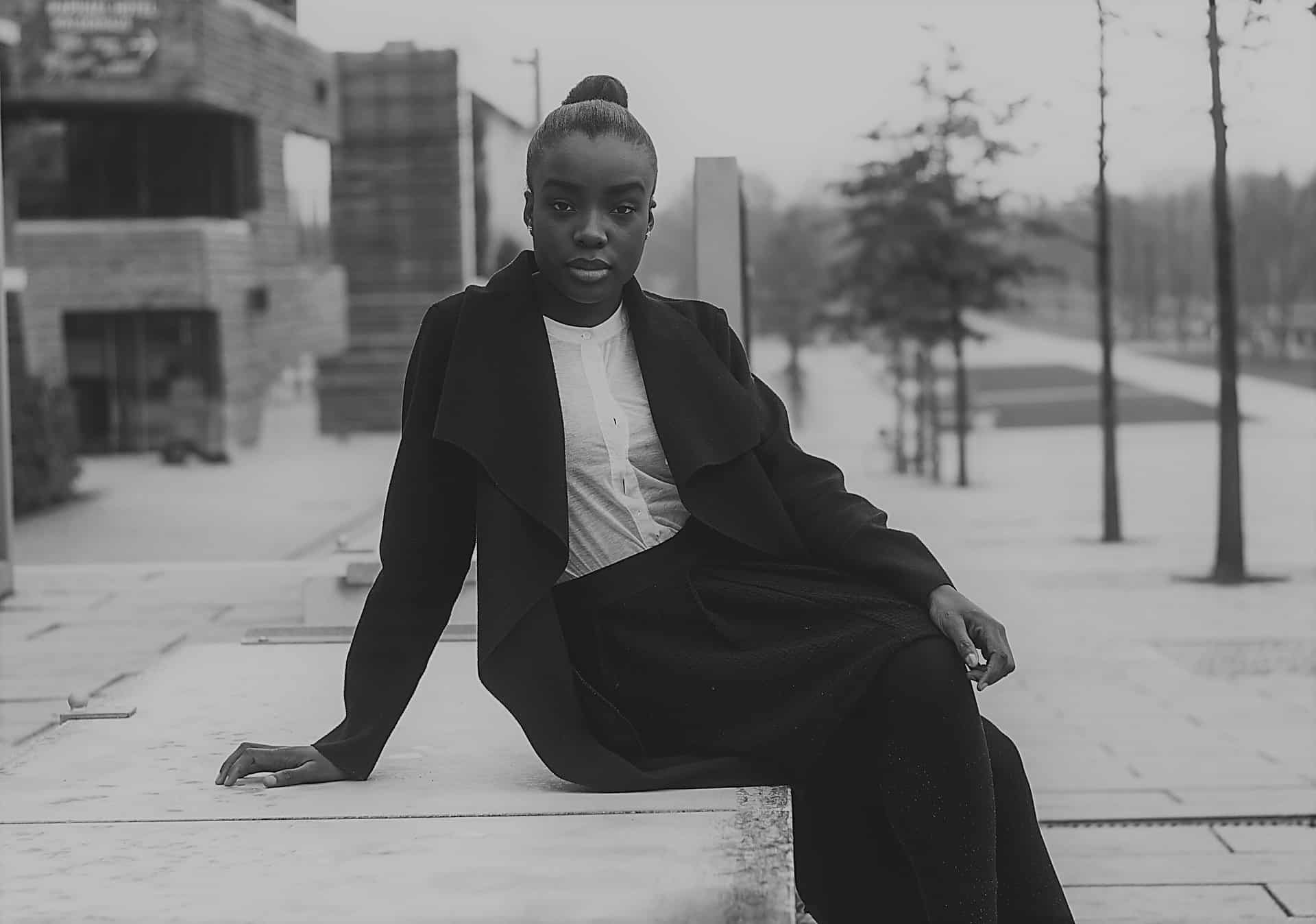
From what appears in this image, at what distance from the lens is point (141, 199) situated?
2747 cm

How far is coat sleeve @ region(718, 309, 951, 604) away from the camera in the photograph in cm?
238

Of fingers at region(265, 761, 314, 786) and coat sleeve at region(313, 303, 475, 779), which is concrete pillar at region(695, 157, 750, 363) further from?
fingers at region(265, 761, 314, 786)

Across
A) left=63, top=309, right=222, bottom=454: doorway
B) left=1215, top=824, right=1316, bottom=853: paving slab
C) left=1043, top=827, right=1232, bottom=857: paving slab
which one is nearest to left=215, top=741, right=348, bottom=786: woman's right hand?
left=1043, top=827, right=1232, bottom=857: paving slab

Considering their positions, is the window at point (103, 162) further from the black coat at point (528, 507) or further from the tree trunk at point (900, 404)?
the black coat at point (528, 507)

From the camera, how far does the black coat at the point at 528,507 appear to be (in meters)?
2.43

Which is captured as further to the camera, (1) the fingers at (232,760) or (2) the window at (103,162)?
(2) the window at (103,162)

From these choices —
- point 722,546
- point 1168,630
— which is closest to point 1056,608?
point 1168,630

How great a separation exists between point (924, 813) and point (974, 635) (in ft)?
0.68

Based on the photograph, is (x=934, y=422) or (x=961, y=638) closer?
(x=961, y=638)

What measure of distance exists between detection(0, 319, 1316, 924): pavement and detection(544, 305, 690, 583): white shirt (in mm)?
317

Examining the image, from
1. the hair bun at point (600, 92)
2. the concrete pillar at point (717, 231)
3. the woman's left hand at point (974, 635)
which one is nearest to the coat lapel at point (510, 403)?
the hair bun at point (600, 92)

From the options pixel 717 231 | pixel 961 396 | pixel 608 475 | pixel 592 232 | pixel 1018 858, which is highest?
pixel 717 231

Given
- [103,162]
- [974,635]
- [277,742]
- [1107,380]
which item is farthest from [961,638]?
[103,162]

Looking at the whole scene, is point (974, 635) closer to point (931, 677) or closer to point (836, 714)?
point (931, 677)
